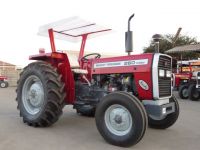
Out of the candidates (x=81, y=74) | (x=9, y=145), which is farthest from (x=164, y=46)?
(x=9, y=145)

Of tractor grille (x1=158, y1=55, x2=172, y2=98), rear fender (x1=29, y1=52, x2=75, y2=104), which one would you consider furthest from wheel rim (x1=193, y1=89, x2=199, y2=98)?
rear fender (x1=29, y1=52, x2=75, y2=104)

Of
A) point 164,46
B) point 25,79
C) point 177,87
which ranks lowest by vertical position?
point 177,87

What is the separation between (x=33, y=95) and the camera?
18.4 ft

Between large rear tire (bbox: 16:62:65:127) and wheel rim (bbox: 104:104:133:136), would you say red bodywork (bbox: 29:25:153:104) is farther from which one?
wheel rim (bbox: 104:104:133:136)

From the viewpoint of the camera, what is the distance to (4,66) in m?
22.9

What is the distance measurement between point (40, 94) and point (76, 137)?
1.32m

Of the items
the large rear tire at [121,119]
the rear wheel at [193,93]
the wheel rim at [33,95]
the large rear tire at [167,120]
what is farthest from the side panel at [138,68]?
the rear wheel at [193,93]

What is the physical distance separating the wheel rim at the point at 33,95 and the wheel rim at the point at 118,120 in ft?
4.98

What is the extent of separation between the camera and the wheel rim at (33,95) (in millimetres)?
5496

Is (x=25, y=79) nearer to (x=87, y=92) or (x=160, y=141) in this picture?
(x=87, y=92)

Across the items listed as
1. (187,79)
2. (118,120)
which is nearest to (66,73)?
(118,120)

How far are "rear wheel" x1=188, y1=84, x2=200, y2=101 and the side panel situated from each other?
7842 mm

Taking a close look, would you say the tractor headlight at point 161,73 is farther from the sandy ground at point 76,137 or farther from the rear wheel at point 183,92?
the rear wheel at point 183,92

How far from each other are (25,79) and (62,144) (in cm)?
205
